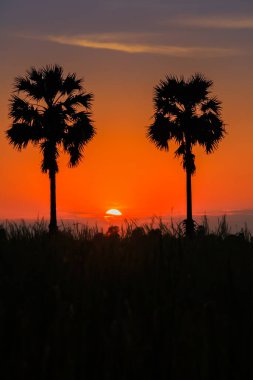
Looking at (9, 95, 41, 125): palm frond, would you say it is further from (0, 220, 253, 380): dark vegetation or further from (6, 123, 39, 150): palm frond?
(0, 220, 253, 380): dark vegetation

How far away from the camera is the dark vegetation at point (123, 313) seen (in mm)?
4410

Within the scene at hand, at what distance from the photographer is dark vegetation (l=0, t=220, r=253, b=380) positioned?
441 centimetres

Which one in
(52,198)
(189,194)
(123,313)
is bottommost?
(123,313)

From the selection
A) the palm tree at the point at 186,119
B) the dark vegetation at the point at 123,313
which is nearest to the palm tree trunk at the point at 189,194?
the palm tree at the point at 186,119

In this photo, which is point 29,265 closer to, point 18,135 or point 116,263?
point 116,263

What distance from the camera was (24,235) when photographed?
9.20 metres

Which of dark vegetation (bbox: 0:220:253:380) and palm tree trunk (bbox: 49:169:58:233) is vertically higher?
palm tree trunk (bbox: 49:169:58:233)

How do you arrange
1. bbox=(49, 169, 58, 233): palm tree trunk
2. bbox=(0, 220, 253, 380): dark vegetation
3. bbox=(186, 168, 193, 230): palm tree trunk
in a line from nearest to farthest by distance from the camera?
bbox=(0, 220, 253, 380): dark vegetation → bbox=(49, 169, 58, 233): palm tree trunk → bbox=(186, 168, 193, 230): palm tree trunk

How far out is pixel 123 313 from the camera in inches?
211

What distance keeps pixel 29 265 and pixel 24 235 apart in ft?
7.18

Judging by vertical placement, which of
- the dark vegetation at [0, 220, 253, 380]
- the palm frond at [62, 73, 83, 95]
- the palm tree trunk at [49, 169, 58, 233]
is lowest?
the dark vegetation at [0, 220, 253, 380]

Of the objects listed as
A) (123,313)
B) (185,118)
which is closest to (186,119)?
(185,118)

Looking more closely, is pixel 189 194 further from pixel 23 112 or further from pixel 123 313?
pixel 123 313

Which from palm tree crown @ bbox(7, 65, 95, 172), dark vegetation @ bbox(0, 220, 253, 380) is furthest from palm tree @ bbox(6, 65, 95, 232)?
dark vegetation @ bbox(0, 220, 253, 380)
